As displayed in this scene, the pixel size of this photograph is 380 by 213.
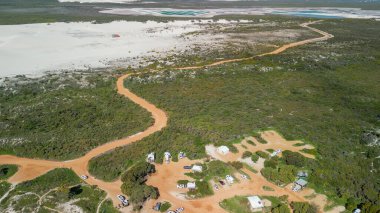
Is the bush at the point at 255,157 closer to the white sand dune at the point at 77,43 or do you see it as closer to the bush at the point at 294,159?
the bush at the point at 294,159

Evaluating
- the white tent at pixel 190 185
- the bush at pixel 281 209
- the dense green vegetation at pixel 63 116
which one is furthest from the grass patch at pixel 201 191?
the dense green vegetation at pixel 63 116

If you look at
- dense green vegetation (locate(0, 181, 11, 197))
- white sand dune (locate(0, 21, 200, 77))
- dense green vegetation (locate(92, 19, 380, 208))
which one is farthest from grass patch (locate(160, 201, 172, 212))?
white sand dune (locate(0, 21, 200, 77))

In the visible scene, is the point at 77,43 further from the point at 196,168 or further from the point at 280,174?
the point at 280,174

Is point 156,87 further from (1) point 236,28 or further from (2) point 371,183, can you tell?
(1) point 236,28

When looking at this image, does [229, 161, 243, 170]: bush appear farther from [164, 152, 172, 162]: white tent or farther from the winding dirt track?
the winding dirt track

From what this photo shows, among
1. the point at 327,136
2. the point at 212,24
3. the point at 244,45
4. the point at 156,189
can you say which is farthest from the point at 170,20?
the point at 156,189
